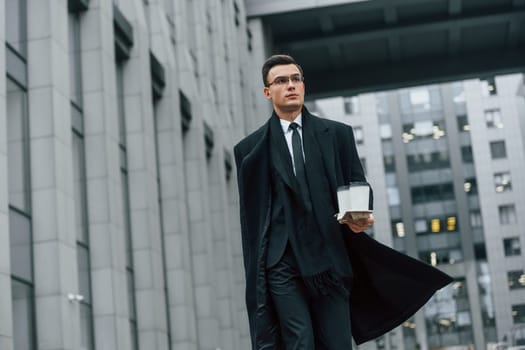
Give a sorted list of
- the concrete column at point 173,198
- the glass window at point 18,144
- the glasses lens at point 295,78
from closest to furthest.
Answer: the glasses lens at point 295,78 < the glass window at point 18,144 < the concrete column at point 173,198

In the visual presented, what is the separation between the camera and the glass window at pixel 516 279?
81375 millimetres

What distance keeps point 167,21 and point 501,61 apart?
2917cm

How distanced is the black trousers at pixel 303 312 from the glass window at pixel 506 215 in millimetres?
84061

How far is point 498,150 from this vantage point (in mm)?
88750

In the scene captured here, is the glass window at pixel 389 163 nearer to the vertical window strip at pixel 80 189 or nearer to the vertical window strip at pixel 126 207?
the vertical window strip at pixel 126 207

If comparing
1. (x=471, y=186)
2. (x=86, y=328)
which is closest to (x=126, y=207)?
(x=86, y=328)

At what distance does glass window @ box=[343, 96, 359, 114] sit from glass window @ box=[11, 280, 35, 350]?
69.5 metres

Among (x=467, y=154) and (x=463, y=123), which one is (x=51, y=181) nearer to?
(x=467, y=154)

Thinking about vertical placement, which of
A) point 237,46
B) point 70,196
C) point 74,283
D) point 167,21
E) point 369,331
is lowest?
point 369,331

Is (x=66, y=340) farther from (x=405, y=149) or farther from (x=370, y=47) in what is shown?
(x=405, y=149)

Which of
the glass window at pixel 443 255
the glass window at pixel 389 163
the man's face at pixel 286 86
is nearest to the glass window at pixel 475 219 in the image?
the glass window at pixel 443 255

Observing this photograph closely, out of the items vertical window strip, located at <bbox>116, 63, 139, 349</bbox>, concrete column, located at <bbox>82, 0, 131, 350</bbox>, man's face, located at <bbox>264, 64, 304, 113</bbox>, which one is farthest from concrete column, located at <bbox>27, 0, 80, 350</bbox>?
man's face, located at <bbox>264, 64, 304, 113</bbox>

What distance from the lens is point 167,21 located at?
32.6m

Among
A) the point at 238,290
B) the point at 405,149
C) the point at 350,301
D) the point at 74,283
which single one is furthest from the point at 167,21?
the point at 405,149
